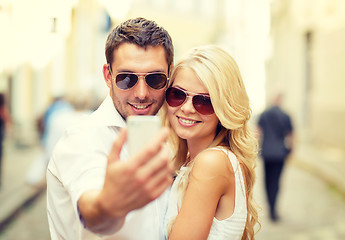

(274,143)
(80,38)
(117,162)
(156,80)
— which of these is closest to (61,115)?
(274,143)

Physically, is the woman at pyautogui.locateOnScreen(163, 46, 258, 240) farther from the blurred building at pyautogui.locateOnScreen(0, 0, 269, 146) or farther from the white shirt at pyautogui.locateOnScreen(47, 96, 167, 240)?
the blurred building at pyautogui.locateOnScreen(0, 0, 269, 146)

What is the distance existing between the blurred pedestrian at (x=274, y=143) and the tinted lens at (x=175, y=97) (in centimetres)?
508

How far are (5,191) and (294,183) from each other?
650cm

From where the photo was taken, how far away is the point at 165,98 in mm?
2113

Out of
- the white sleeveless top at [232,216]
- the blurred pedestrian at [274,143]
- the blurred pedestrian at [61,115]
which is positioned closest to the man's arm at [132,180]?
the white sleeveless top at [232,216]

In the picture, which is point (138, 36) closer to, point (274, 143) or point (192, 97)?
point (192, 97)

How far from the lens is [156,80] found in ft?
6.35

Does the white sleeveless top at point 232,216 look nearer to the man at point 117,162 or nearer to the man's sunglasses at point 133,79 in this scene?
the man at point 117,162

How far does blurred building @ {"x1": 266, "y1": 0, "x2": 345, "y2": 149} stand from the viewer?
8092 mm

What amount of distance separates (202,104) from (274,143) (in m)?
5.14

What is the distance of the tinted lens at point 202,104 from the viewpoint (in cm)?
207

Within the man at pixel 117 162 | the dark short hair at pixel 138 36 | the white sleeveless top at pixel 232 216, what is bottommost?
the white sleeveless top at pixel 232 216

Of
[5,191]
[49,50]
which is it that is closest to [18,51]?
[49,50]

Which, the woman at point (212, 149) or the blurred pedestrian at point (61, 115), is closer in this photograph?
the woman at point (212, 149)
